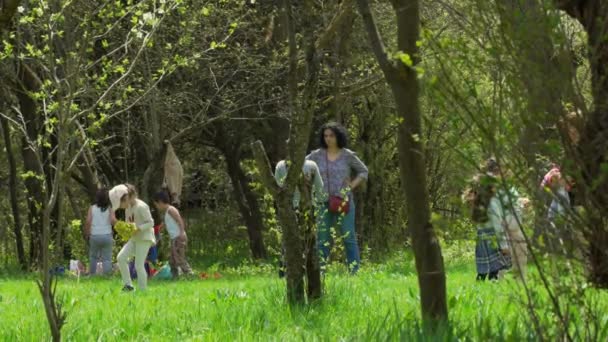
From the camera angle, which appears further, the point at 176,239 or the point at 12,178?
the point at 12,178

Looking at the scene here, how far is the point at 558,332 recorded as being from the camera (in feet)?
16.4

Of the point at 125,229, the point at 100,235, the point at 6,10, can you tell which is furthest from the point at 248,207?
the point at 6,10

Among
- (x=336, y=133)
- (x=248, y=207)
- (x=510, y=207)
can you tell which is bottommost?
(x=510, y=207)

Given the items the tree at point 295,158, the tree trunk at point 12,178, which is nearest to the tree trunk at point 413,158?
the tree at point 295,158

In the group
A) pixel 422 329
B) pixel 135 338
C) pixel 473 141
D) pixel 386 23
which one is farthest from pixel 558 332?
pixel 386 23

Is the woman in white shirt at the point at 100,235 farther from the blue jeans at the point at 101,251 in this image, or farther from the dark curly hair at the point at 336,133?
the dark curly hair at the point at 336,133

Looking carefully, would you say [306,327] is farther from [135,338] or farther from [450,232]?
[450,232]

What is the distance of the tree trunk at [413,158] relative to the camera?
6293 millimetres

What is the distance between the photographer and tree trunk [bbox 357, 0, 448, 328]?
6293 mm

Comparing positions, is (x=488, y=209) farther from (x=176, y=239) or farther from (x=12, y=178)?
(x=12, y=178)

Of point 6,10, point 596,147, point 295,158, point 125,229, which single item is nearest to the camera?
point 596,147

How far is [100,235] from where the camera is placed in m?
19.9

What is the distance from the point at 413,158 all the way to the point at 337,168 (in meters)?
8.32

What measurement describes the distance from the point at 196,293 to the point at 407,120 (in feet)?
18.4
